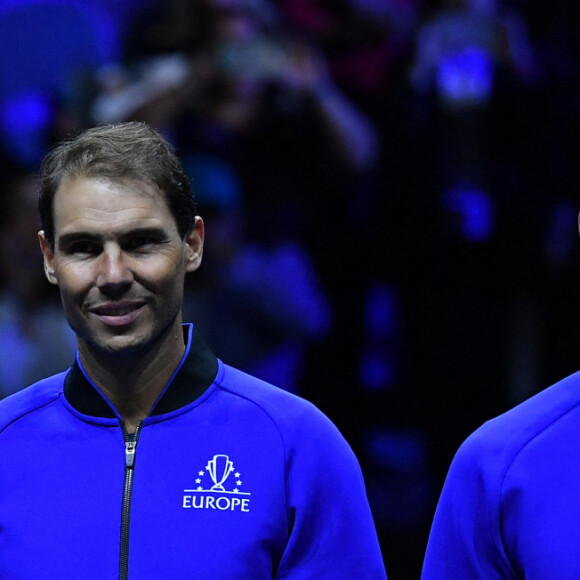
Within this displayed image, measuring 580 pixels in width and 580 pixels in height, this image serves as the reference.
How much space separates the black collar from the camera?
258 cm

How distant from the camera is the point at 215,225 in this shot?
576cm

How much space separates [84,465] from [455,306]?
3560 millimetres

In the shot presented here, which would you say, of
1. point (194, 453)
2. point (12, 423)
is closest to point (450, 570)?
point (194, 453)

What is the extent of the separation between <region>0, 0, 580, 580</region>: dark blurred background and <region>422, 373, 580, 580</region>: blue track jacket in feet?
10.9

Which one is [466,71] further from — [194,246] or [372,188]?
[194,246]

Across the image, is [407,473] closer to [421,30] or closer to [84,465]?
[421,30]

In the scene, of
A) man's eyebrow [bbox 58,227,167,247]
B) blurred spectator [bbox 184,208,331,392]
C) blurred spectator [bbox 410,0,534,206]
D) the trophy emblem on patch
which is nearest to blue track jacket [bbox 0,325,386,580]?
the trophy emblem on patch

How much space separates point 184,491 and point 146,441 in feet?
0.46

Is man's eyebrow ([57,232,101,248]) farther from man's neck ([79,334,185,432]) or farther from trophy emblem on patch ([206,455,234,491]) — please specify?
trophy emblem on patch ([206,455,234,491])

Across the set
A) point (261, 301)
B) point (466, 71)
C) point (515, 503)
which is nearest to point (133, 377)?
point (515, 503)

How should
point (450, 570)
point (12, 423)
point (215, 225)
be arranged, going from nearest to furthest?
point (450, 570), point (12, 423), point (215, 225)

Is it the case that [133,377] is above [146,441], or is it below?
above

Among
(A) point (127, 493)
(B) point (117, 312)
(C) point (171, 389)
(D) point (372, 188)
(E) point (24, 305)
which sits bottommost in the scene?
(E) point (24, 305)

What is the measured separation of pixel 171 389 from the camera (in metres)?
2.60
